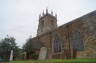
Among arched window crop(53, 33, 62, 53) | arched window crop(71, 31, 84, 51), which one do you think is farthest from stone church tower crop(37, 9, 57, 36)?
arched window crop(71, 31, 84, 51)

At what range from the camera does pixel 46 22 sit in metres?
40.6

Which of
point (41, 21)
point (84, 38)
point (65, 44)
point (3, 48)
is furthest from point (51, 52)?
point (41, 21)

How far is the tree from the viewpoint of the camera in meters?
28.0

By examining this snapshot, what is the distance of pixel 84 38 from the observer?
1966 cm

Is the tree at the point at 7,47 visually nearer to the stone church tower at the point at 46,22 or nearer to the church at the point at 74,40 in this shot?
the church at the point at 74,40

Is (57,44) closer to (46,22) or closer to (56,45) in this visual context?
(56,45)

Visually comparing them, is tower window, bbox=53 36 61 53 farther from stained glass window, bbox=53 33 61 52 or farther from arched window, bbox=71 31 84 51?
arched window, bbox=71 31 84 51

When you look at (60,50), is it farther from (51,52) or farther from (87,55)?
(87,55)

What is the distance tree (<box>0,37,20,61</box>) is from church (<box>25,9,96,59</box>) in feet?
14.7

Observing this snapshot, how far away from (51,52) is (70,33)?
608 cm

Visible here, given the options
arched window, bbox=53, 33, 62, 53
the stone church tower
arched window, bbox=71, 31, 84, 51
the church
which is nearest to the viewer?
the church

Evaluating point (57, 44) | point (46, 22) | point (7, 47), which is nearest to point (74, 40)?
point (57, 44)

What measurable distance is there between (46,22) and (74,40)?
20066 mm

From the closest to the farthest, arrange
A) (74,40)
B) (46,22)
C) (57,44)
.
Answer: (74,40)
(57,44)
(46,22)
